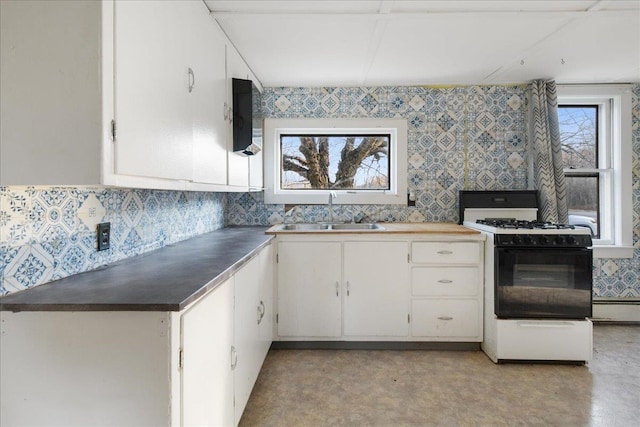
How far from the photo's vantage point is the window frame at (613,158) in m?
3.23

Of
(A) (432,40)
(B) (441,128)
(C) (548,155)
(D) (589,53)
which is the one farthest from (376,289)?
(D) (589,53)

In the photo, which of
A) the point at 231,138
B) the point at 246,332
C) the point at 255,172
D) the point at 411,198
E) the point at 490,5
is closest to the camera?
the point at 246,332

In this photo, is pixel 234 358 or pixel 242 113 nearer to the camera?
pixel 234 358

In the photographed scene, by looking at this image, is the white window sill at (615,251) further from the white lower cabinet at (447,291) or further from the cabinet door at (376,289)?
the cabinet door at (376,289)

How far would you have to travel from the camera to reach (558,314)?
2434mm

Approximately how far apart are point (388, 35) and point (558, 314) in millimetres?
2143

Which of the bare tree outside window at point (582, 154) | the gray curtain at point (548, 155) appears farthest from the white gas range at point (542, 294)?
the bare tree outside window at point (582, 154)

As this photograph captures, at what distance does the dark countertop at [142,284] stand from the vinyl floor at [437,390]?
893 mm

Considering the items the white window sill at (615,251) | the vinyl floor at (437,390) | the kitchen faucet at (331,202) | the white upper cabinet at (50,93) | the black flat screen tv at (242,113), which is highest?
the black flat screen tv at (242,113)

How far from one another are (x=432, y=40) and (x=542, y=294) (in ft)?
6.01

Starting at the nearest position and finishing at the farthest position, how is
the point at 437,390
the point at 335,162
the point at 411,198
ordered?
the point at 437,390 → the point at 411,198 → the point at 335,162

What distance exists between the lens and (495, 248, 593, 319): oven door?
2430 millimetres

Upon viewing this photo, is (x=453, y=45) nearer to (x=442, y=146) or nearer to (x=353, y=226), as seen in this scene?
(x=442, y=146)

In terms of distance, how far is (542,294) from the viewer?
8.01ft
